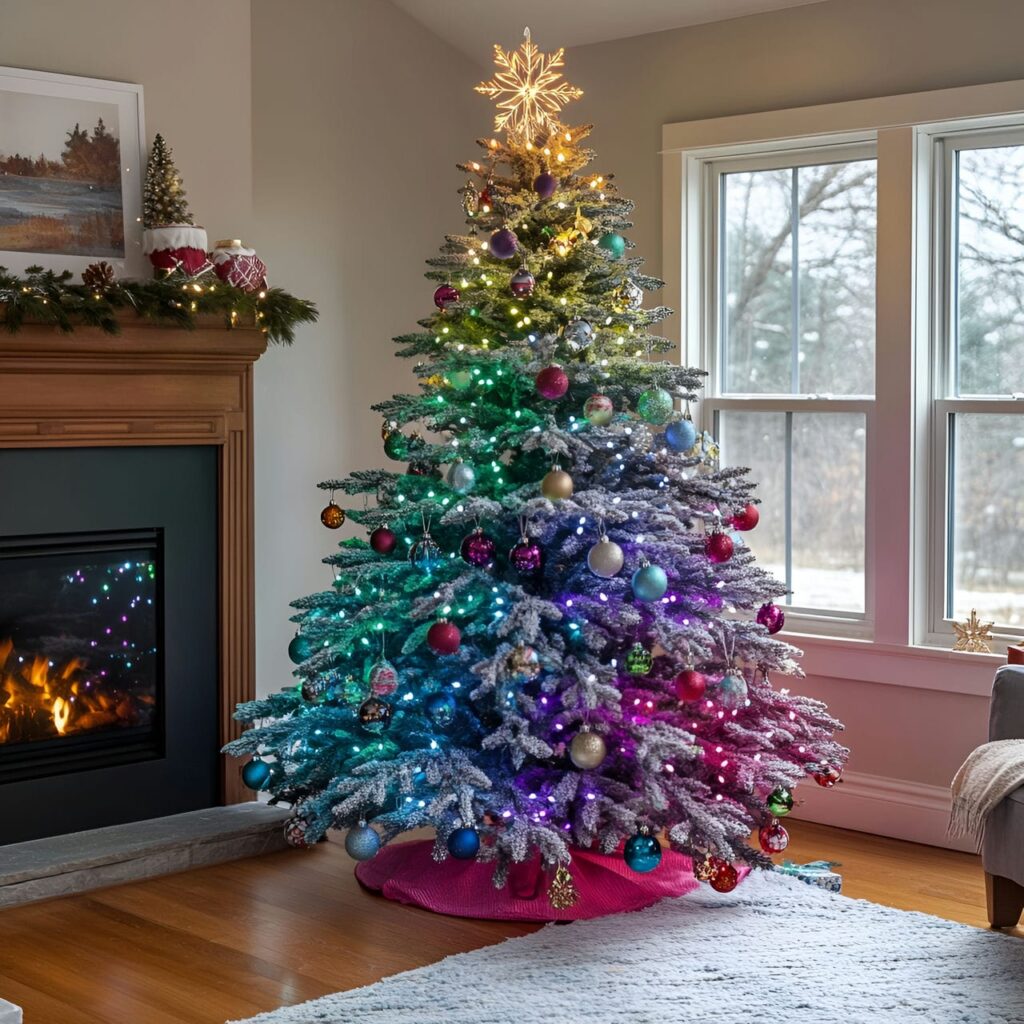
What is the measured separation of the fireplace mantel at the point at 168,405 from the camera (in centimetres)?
379

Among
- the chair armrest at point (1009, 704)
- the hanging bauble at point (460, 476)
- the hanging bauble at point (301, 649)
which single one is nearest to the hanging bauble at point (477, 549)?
the hanging bauble at point (460, 476)

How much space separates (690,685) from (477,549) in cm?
59

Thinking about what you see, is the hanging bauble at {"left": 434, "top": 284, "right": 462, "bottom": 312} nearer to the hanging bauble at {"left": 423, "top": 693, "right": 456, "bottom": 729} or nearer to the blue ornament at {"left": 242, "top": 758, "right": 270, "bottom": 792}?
the hanging bauble at {"left": 423, "top": 693, "right": 456, "bottom": 729}

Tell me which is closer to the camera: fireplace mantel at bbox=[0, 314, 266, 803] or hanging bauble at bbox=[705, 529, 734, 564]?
hanging bauble at bbox=[705, 529, 734, 564]

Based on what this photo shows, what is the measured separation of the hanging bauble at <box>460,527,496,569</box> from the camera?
3330 mm

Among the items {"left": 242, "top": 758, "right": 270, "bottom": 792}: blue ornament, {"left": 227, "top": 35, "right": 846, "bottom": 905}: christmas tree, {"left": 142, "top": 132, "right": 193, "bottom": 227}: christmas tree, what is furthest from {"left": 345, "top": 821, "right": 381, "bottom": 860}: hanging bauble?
{"left": 142, "top": 132, "right": 193, "bottom": 227}: christmas tree

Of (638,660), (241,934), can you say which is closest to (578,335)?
(638,660)

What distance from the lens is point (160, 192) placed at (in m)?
3.99

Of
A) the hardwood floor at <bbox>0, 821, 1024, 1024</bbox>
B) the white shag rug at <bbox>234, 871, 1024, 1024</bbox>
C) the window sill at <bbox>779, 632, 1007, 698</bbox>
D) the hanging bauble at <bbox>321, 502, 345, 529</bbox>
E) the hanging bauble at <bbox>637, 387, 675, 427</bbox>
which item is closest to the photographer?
the white shag rug at <bbox>234, 871, 1024, 1024</bbox>

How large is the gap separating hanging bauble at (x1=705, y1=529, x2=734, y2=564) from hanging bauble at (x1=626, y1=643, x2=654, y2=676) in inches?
12.3

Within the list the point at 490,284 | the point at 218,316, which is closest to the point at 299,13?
the point at 218,316

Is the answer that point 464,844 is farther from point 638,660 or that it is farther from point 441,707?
point 638,660

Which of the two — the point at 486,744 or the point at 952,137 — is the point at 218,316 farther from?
the point at 952,137

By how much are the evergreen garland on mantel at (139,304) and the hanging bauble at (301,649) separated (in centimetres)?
93
